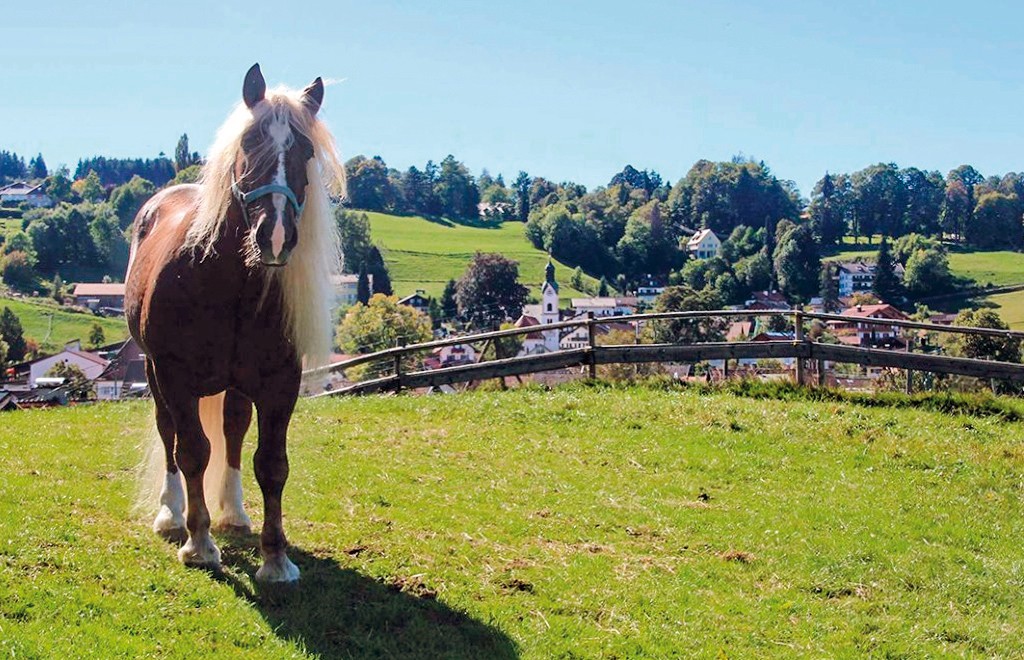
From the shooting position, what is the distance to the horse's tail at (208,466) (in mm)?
6262

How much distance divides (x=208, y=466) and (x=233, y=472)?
0.56ft

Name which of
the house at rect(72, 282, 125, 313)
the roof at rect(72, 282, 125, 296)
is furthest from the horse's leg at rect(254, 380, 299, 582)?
the roof at rect(72, 282, 125, 296)

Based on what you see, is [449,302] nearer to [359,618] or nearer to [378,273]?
[378,273]

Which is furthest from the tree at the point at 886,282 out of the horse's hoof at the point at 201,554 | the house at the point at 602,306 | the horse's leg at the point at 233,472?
the horse's hoof at the point at 201,554

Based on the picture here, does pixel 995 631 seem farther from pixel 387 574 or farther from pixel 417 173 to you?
pixel 417 173

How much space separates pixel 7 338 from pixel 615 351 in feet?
226

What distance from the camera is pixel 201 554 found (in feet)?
18.2

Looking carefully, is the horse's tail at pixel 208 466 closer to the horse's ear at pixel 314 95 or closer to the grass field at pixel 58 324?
the horse's ear at pixel 314 95

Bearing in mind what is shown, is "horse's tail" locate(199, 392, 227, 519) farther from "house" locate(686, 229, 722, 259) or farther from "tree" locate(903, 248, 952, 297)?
"house" locate(686, 229, 722, 259)

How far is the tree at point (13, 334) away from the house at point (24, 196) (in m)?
94.9

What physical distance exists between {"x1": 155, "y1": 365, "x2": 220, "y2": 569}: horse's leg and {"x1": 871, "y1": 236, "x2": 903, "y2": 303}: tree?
94086mm

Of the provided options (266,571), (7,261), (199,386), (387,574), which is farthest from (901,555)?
(7,261)

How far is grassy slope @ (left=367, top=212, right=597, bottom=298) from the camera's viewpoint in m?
101

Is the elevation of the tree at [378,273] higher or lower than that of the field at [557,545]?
higher
